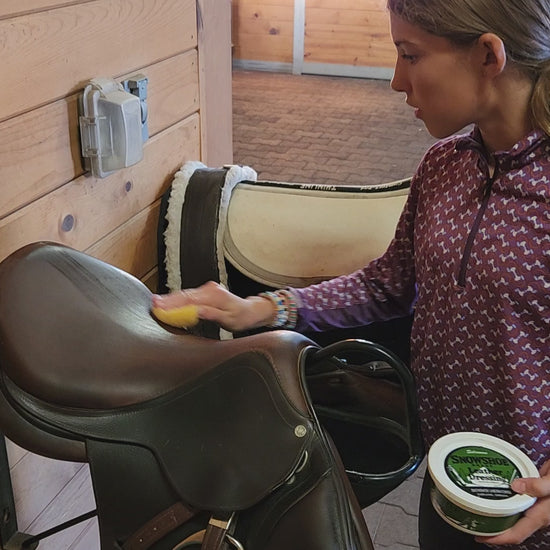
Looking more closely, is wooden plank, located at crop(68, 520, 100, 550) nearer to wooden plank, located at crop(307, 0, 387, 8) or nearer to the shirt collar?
the shirt collar

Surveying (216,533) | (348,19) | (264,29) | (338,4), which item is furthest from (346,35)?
(216,533)

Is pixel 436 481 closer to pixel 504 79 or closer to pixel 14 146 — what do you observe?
pixel 504 79

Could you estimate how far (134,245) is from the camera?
1.40 meters

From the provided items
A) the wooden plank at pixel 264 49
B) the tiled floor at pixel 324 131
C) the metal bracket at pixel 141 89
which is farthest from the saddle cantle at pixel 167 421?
the wooden plank at pixel 264 49

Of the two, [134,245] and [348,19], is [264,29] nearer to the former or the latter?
[348,19]

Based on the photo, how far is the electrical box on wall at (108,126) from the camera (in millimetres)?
1128

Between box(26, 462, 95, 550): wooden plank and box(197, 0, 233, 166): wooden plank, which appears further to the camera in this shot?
box(197, 0, 233, 166): wooden plank

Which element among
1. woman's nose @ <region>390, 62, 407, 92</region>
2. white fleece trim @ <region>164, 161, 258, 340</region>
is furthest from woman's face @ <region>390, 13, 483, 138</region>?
white fleece trim @ <region>164, 161, 258, 340</region>

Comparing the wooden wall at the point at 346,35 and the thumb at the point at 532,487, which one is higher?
the thumb at the point at 532,487

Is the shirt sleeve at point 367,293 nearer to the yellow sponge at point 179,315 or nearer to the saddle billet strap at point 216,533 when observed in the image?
the yellow sponge at point 179,315

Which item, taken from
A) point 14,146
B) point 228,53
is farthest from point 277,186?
point 14,146

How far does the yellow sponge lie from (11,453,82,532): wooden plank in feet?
1.35

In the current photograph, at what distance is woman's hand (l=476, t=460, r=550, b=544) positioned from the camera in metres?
0.71

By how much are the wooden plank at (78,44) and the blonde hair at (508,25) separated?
51cm
